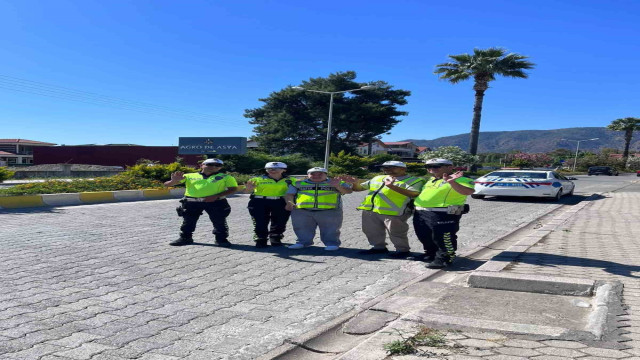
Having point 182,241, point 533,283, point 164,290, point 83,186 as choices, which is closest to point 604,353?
point 533,283

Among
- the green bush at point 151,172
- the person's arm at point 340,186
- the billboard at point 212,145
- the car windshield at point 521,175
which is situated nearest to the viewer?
the person's arm at point 340,186

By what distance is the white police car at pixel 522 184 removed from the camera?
51.4 ft

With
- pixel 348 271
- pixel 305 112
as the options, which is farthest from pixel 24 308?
pixel 305 112

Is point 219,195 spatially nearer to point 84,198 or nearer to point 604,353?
point 604,353

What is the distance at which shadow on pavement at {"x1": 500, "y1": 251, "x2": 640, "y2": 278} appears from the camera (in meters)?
5.47

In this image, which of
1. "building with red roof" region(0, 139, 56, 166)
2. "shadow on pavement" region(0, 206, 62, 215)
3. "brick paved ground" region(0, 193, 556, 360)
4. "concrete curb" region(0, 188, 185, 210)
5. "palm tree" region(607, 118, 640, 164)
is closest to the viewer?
"brick paved ground" region(0, 193, 556, 360)

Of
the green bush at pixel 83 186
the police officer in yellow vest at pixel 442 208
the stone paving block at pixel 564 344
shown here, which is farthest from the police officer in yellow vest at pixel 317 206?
the green bush at pixel 83 186

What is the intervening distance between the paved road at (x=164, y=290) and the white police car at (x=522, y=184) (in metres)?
7.92

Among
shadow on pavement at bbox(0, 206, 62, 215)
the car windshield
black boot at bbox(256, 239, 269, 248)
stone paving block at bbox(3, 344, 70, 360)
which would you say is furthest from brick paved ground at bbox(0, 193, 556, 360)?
the car windshield

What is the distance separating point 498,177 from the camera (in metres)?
16.3

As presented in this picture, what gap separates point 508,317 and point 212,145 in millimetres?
24072

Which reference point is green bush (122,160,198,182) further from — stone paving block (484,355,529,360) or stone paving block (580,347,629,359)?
stone paving block (580,347,629,359)

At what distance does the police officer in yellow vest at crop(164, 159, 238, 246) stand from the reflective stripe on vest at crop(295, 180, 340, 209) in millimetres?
1113

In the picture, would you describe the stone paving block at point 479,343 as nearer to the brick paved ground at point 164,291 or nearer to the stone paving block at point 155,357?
the brick paved ground at point 164,291
